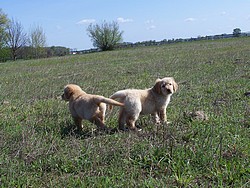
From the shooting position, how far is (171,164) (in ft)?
A: 12.7

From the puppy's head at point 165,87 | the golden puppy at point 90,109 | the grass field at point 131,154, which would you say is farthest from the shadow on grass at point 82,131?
the puppy's head at point 165,87

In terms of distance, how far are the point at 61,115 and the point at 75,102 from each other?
3.26 feet

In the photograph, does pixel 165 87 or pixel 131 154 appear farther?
pixel 165 87

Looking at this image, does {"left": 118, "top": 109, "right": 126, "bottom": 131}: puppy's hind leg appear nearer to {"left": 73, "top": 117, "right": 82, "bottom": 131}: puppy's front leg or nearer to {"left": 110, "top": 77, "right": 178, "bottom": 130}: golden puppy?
{"left": 110, "top": 77, "right": 178, "bottom": 130}: golden puppy

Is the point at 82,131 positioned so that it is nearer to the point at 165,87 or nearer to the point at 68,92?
the point at 68,92

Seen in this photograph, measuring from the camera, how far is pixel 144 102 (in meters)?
5.74

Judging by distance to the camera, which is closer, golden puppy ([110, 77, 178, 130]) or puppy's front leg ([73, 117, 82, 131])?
golden puppy ([110, 77, 178, 130])

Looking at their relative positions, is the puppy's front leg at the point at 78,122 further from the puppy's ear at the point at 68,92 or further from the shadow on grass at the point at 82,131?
the puppy's ear at the point at 68,92

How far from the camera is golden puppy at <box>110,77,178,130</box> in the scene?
5.51m

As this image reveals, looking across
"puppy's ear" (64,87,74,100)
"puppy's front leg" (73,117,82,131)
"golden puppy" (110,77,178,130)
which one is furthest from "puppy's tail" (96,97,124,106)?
"puppy's ear" (64,87,74,100)

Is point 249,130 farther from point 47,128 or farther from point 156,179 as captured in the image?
point 47,128

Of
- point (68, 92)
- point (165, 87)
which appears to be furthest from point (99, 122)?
point (165, 87)

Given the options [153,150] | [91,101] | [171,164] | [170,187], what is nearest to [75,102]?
[91,101]

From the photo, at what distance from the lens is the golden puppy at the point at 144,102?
5512 mm
